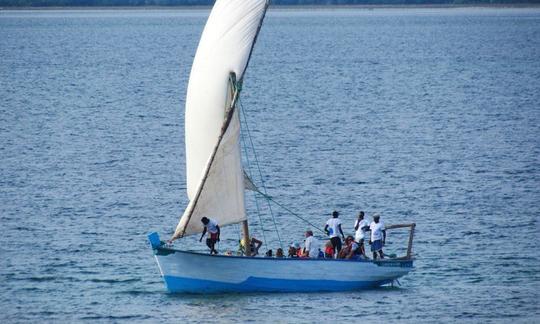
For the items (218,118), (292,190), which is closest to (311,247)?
(218,118)

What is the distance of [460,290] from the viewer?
5394cm

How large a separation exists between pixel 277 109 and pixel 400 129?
16690mm

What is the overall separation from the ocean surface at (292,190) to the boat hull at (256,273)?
17.8 inches

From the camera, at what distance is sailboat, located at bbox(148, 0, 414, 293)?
168ft

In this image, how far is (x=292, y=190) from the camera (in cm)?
7581

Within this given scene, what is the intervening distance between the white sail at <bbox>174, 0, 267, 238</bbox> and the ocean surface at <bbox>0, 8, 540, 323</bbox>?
328 centimetres

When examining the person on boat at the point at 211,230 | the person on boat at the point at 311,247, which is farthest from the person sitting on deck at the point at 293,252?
the person on boat at the point at 211,230

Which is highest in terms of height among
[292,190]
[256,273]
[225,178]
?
[292,190]

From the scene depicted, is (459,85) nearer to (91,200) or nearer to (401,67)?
(401,67)

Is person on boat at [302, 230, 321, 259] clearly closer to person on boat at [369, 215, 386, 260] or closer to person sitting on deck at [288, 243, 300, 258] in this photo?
person sitting on deck at [288, 243, 300, 258]

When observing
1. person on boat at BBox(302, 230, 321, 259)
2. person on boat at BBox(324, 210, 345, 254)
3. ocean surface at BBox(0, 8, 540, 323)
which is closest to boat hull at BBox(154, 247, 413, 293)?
ocean surface at BBox(0, 8, 540, 323)

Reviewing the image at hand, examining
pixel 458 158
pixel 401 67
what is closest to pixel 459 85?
pixel 401 67

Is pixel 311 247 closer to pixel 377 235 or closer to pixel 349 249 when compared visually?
pixel 349 249

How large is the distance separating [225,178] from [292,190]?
76.7 feet
